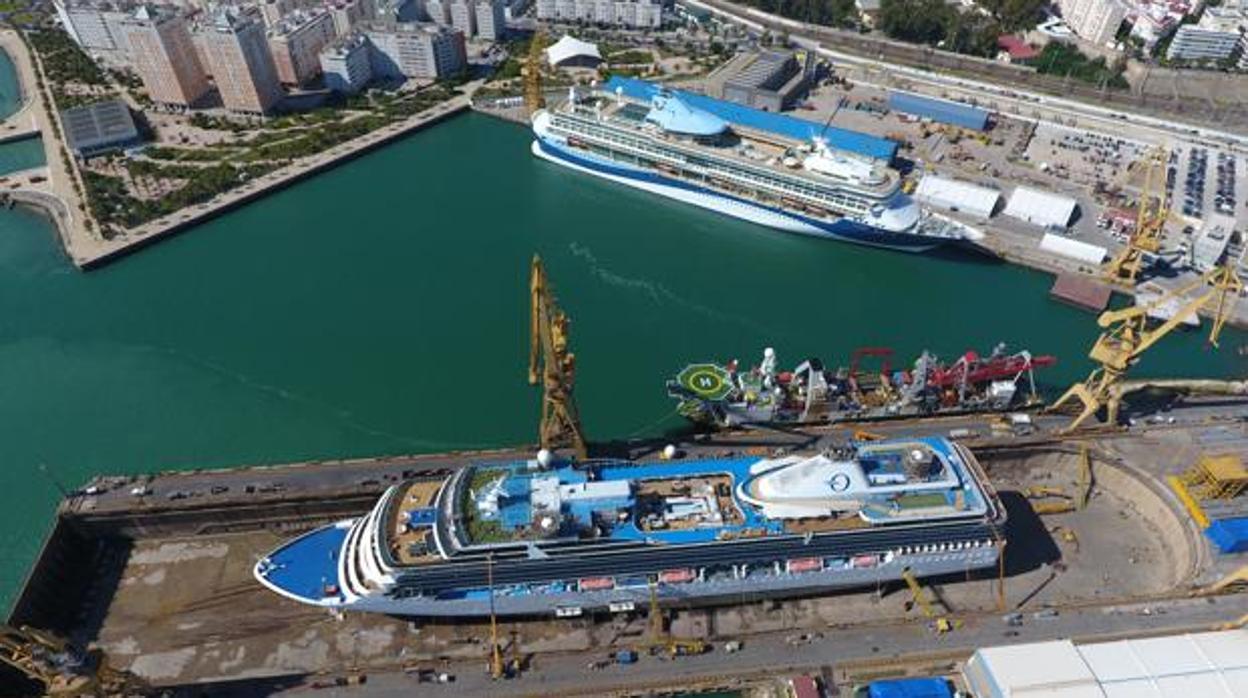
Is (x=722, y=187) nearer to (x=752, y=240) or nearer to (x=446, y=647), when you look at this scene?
(x=752, y=240)

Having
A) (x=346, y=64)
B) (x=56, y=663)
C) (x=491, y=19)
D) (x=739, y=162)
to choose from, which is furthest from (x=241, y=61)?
(x=56, y=663)

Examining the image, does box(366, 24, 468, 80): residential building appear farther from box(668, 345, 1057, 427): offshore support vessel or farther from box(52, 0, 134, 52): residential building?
box(668, 345, 1057, 427): offshore support vessel

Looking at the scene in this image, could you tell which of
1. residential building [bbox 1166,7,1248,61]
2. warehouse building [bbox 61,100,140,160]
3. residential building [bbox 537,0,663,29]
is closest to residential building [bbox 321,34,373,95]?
warehouse building [bbox 61,100,140,160]

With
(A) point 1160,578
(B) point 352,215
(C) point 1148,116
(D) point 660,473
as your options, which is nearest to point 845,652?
(D) point 660,473

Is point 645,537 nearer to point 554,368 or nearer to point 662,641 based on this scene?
point 662,641

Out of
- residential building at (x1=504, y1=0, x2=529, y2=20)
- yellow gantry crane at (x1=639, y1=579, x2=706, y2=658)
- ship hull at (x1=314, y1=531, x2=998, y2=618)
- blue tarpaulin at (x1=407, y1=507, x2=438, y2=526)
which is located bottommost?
yellow gantry crane at (x1=639, y1=579, x2=706, y2=658)

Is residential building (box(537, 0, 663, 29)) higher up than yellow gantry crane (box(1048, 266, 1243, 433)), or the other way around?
residential building (box(537, 0, 663, 29))
